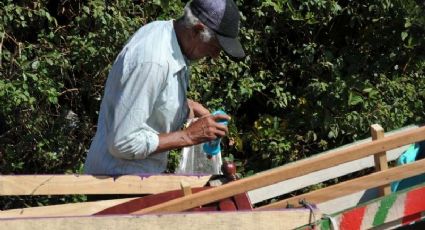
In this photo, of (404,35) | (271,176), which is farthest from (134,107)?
(404,35)

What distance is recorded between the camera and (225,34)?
117 inches

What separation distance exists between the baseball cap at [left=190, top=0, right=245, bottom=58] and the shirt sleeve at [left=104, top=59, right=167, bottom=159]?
0.28 metres

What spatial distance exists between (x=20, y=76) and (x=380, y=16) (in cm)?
265

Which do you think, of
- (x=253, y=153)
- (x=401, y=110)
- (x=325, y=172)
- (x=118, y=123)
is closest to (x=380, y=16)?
(x=401, y=110)

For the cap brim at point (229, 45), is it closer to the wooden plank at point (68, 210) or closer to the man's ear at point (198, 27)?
the man's ear at point (198, 27)

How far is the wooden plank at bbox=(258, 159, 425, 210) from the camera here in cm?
265

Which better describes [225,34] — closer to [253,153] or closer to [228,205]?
[228,205]

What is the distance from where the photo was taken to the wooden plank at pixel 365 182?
265 centimetres

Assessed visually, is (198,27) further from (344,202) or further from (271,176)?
(344,202)

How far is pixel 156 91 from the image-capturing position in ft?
9.30

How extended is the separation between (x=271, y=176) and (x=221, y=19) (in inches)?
30.1

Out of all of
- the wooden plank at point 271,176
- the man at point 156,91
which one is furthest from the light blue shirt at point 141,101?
the wooden plank at point 271,176

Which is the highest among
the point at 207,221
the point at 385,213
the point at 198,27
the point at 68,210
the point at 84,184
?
the point at 198,27

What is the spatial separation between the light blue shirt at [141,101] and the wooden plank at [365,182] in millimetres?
590
